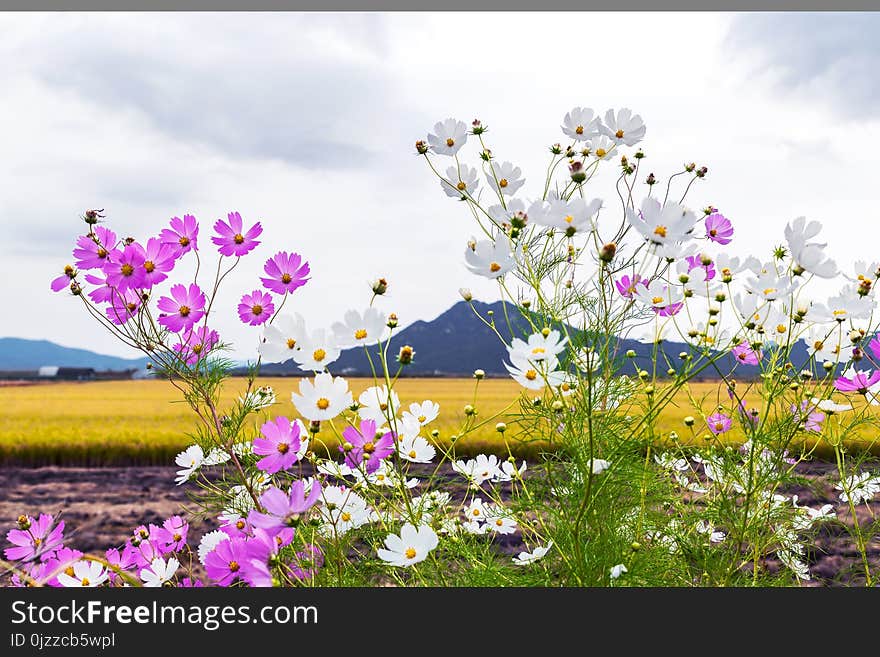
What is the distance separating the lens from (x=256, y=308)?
4.42 ft

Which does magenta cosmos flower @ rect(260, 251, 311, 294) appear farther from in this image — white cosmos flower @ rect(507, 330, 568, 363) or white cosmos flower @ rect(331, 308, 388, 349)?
white cosmos flower @ rect(507, 330, 568, 363)

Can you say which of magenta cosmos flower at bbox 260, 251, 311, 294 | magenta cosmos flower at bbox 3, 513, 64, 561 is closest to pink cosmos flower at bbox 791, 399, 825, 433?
magenta cosmos flower at bbox 260, 251, 311, 294

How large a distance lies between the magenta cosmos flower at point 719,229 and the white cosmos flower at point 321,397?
109 centimetres

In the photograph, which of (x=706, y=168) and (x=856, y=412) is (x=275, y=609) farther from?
(x=856, y=412)

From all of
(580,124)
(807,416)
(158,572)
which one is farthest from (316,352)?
(807,416)

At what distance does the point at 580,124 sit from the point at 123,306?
3.83ft

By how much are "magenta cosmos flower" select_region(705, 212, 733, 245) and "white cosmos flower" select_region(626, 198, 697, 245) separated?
1.88ft

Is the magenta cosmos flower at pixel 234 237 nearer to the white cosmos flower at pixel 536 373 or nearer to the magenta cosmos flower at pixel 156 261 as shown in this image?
the magenta cosmos flower at pixel 156 261

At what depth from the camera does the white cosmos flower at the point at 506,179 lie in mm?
1533

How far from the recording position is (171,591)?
3.11 ft

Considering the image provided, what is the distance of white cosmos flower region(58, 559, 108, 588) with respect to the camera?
4.37 ft

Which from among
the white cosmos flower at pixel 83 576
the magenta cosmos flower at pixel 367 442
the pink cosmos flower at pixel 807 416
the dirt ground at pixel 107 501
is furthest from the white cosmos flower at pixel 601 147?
the dirt ground at pixel 107 501

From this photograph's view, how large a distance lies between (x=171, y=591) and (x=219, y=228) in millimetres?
751

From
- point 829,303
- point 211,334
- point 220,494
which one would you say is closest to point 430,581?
point 220,494
